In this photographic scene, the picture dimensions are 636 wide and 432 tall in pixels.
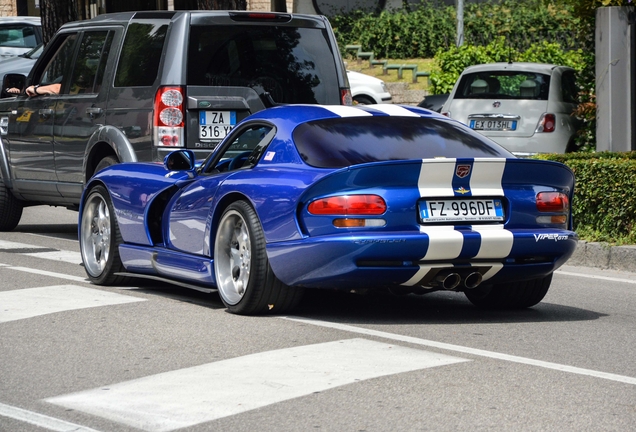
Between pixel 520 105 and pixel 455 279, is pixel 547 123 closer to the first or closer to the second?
pixel 520 105

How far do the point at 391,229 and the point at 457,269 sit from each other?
1.71 ft

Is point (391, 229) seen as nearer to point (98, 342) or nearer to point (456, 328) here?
point (456, 328)

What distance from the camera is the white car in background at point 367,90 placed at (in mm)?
24109

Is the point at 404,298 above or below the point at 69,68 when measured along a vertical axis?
below

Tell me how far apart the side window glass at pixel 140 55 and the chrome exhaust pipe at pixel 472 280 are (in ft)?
14.2

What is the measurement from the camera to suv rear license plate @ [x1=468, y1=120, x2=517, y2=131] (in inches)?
640

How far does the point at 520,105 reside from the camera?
53.5ft

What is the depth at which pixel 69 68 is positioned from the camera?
39.6 feet

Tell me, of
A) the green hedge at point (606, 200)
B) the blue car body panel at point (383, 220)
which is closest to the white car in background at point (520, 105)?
the green hedge at point (606, 200)

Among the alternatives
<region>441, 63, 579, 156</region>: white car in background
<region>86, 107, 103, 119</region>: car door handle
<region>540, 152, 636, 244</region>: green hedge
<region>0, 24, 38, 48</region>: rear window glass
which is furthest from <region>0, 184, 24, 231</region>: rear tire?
<region>0, 24, 38, 48</region>: rear window glass

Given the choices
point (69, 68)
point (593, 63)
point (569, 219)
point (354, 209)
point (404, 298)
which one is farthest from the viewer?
point (593, 63)

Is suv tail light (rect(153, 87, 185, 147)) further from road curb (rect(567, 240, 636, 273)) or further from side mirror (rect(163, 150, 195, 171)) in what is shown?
road curb (rect(567, 240, 636, 273))

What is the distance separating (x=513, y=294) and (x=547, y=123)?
8.31 m

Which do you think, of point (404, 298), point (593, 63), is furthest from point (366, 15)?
point (404, 298)
